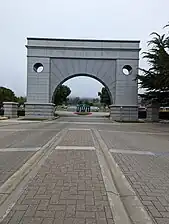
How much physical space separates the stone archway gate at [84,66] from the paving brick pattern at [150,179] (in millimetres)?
36933

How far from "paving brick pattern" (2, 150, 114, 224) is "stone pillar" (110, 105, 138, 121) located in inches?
1533

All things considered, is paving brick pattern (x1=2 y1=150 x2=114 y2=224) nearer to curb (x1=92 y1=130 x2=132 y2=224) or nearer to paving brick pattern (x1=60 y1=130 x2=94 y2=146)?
curb (x1=92 y1=130 x2=132 y2=224)

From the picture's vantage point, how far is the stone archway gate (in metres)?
48.3

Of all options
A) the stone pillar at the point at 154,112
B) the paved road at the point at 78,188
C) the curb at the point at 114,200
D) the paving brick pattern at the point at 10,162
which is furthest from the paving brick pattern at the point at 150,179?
the stone pillar at the point at 154,112

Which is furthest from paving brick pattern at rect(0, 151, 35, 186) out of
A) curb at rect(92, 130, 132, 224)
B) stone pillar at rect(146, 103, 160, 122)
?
stone pillar at rect(146, 103, 160, 122)

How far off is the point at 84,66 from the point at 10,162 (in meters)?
40.1

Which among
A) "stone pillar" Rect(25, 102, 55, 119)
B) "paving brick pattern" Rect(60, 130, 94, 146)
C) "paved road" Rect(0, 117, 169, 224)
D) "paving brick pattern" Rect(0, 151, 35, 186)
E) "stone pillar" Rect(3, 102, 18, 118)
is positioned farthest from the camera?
"stone pillar" Rect(3, 102, 18, 118)

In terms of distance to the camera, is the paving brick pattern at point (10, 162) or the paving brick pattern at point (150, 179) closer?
the paving brick pattern at point (150, 179)

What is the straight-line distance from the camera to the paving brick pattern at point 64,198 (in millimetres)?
4875

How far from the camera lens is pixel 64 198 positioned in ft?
19.4

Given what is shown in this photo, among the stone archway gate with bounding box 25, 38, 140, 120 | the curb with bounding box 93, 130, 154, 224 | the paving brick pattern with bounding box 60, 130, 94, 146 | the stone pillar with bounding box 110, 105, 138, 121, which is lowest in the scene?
the paving brick pattern with bounding box 60, 130, 94, 146

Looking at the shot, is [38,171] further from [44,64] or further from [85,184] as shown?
[44,64]

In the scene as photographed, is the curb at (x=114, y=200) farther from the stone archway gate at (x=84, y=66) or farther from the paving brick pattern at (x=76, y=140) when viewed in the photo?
the stone archway gate at (x=84, y=66)

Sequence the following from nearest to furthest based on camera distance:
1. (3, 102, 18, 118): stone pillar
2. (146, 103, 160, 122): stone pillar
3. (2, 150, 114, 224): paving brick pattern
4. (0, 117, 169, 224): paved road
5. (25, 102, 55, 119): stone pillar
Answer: (2, 150, 114, 224): paving brick pattern, (0, 117, 169, 224): paved road, (146, 103, 160, 122): stone pillar, (25, 102, 55, 119): stone pillar, (3, 102, 18, 118): stone pillar
